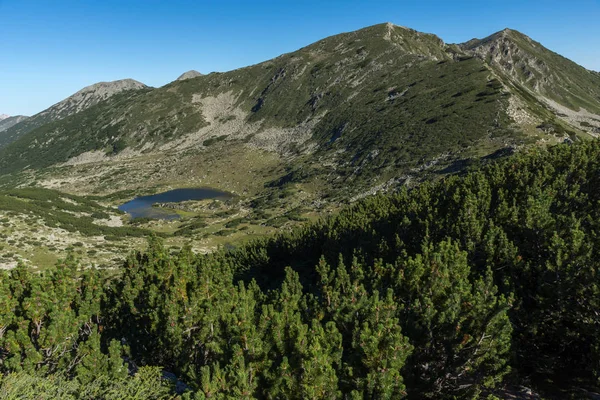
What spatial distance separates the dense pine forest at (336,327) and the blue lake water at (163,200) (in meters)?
90.5

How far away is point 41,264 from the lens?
57.2 m

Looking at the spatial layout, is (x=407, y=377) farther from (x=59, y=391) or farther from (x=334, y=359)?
(x=59, y=391)

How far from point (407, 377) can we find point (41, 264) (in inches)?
2478

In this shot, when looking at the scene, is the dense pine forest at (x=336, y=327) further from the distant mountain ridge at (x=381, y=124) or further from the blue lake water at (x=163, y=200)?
the blue lake water at (x=163, y=200)

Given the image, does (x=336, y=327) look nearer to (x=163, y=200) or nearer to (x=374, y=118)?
(x=163, y=200)

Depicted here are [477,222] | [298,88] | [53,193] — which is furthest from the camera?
[298,88]

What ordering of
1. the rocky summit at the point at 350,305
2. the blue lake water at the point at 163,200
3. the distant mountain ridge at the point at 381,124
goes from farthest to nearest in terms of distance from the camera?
the blue lake water at the point at 163,200, the distant mountain ridge at the point at 381,124, the rocky summit at the point at 350,305

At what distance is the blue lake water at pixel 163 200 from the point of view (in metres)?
112

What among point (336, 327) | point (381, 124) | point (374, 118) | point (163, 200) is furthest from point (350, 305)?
point (374, 118)

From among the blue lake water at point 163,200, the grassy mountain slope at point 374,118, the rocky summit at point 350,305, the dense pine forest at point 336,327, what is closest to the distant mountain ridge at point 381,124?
the grassy mountain slope at point 374,118

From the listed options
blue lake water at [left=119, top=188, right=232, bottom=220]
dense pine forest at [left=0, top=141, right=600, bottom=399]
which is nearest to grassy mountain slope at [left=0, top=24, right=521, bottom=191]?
blue lake water at [left=119, top=188, right=232, bottom=220]

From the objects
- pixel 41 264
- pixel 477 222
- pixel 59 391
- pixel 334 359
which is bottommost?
pixel 41 264

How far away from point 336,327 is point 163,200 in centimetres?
12289

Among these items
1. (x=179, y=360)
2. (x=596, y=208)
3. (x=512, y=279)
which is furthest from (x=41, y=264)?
(x=596, y=208)
